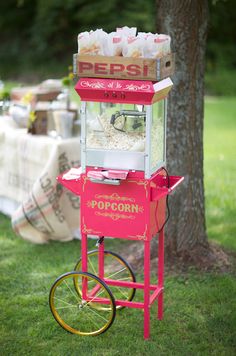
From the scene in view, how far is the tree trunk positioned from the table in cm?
95

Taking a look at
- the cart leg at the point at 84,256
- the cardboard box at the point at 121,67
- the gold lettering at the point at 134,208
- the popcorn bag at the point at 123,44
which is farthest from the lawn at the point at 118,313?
the popcorn bag at the point at 123,44

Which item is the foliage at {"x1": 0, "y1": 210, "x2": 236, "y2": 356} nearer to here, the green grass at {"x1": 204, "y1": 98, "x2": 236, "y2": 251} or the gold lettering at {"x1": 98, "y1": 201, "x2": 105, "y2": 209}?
the gold lettering at {"x1": 98, "y1": 201, "x2": 105, "y2": 209}

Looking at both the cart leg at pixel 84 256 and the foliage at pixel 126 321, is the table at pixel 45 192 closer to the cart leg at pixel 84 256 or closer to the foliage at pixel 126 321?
the foliage at pixel 126 321

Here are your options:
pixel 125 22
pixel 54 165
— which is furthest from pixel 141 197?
pixel 125 22

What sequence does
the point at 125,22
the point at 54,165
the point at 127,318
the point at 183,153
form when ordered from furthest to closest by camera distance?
the point at 125,22
the point at 54,165
the point at 183,153
the point at 127,318

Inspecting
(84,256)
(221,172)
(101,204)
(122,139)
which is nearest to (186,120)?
(122,139)

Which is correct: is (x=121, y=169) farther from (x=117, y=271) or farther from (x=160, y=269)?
(x=117, y=271)

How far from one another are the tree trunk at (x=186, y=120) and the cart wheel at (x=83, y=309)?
0.77 metres

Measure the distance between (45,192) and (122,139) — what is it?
1.63m

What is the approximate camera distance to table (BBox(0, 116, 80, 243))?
4879 millimetres

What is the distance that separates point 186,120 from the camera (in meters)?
4.24

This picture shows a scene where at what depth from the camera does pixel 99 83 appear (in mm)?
3266

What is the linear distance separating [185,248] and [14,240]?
4.68 ft

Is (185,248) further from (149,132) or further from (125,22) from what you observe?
(125,22)
